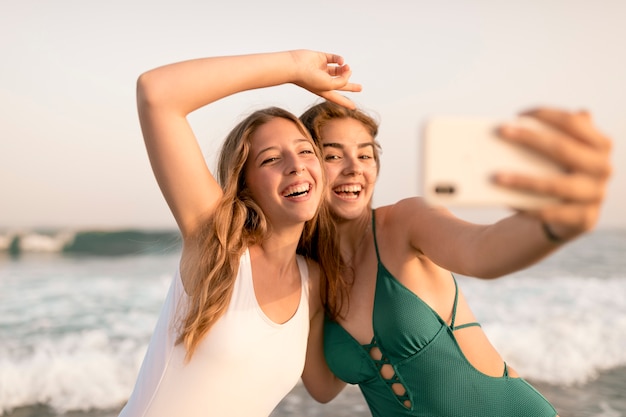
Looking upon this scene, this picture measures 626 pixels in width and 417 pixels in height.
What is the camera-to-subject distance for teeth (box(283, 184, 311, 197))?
2752 millimetres

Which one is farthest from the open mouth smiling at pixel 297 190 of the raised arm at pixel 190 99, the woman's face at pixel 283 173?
→ the raised arm at pixel 190 99

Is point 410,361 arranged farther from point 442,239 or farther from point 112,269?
point 112,269

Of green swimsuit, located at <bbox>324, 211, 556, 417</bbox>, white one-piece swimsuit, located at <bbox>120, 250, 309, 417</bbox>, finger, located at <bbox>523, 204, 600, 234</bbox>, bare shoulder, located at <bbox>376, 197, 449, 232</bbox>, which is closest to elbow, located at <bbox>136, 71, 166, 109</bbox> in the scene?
white one-piece swimsuit, located at <bbox>120, 250, 309, 417</bbox>

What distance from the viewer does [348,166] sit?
313 cm

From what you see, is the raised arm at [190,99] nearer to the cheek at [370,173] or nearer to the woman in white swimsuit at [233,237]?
the woman in white swimsuit at [233,237]

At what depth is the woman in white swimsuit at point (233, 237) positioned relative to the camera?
7.88 feet

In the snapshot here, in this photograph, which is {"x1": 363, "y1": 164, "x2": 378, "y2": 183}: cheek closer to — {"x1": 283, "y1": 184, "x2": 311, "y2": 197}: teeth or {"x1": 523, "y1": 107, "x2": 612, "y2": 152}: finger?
{"x1": 283, "y1": 184, "x2": 311, "y2": 197}: teeth

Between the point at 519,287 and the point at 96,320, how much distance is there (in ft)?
29.3

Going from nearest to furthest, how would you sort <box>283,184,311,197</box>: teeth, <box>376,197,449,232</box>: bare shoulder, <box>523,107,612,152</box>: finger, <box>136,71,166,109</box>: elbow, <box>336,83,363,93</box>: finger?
<box>523,107,612,152</box>: finger
<box>136,71,166,109</box>: elbow
<box>376,197,449,232</box>: bare shoulder
<box>283,184,311,197</box>: teeth
<box>336,83,363,93</box>: finger

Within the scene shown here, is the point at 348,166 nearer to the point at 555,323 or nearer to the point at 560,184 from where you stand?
the point at 560,184

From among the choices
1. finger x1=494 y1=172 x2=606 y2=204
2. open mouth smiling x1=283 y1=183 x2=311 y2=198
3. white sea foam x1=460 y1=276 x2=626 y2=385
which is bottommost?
white sea foam x1=460 y1=276 x2=626 y2=385

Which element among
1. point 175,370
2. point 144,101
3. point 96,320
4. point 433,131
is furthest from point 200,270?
point 96,320

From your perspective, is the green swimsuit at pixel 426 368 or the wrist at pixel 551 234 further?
the green swimsuit at pixel 426 368

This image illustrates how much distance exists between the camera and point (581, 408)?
629 cm
